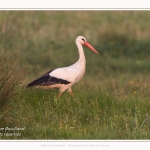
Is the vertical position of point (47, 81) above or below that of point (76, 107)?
above

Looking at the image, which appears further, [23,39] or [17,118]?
[23,39]

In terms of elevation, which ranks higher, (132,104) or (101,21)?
(101,21)

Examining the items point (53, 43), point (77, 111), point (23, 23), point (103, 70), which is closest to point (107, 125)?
point (77, 111)

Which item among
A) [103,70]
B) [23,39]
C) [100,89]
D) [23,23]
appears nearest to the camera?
[100,89]

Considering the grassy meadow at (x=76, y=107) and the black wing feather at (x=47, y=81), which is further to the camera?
the black wing feather at (x=47, y=81)

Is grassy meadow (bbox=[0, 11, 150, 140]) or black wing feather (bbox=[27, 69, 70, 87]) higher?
black wing feather (bbox=[27, 69, 70, 87])

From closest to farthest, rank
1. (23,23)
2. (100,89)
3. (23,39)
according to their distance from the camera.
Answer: (100,89) → (23,39) → (23,23)

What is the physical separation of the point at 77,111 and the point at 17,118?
3.30 feet

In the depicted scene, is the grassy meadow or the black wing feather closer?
the grassy meadow

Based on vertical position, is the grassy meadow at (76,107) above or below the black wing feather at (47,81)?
below

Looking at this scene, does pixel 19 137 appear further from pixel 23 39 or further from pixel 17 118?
pixel 23 39

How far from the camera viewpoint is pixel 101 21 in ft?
68.4

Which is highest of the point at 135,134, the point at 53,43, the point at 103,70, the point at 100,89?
the point at 53,43

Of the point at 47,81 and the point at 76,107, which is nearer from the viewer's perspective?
the point at 76,107
